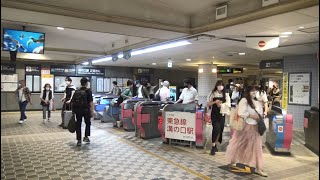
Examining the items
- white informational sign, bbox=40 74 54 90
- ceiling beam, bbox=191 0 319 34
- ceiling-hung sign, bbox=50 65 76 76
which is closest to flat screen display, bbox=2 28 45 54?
ceiling beam, bbox=191 0 319 34

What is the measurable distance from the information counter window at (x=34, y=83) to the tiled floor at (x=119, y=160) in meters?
8.00

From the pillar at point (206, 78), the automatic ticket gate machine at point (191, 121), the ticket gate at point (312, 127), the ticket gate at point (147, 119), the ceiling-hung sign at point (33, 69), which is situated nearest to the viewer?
the ticket gate at point (312, 127)

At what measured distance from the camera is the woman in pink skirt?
4532 millimetres

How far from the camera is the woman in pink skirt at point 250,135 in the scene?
4.53 m

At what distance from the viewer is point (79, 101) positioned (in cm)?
658

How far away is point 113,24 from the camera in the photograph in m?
5.36

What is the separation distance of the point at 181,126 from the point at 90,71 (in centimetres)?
1128

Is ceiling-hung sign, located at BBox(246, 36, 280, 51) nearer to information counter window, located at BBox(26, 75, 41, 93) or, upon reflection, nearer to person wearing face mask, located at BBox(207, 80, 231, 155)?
person wearing face mask, located at BBox(207, 80, 231, 155)

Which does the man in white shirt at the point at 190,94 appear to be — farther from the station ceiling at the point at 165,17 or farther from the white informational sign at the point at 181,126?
the station ceiling at the point at 165,17

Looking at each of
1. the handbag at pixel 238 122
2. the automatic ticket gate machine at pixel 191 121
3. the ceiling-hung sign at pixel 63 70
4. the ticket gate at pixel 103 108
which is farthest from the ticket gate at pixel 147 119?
the ceiling-hung sign at pixel 63 70

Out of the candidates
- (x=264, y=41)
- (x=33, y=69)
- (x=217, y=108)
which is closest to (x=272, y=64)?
(x=264, y=41)

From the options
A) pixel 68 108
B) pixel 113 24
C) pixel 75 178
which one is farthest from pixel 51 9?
pixel 68 108

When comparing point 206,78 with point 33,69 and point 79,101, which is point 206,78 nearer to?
point 33,69

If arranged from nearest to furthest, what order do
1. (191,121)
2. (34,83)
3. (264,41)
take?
(264,41) → (191,121) → (34,83)
